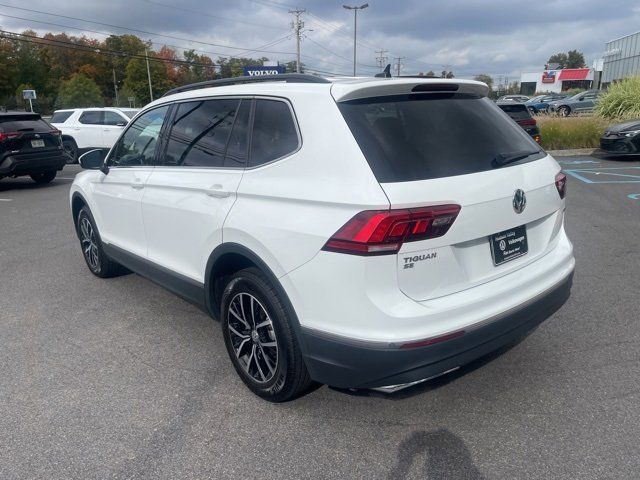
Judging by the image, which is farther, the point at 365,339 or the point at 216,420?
the point at 216,420

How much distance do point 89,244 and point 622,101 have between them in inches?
768

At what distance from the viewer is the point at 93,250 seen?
18.1 feet

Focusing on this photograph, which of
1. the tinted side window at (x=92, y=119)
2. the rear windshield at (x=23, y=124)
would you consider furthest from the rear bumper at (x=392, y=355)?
the tinted side window at (x=92, y=119)

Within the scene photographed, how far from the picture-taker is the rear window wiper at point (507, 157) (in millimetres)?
2829

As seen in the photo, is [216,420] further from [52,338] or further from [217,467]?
[52,338]

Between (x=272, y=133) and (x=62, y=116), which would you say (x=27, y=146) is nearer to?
(x=62, y=116)

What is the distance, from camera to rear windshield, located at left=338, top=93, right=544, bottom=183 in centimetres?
250

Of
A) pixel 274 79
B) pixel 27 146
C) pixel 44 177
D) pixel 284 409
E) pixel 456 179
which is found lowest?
pixel 44 177

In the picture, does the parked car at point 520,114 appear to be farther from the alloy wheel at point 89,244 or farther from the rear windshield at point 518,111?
the alloy wheel at point 89,244

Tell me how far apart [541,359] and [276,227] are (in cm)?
214

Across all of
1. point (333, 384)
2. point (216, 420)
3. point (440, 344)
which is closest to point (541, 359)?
point (440, 344)

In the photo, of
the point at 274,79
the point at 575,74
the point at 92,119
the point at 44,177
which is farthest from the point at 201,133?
the point at 575,74

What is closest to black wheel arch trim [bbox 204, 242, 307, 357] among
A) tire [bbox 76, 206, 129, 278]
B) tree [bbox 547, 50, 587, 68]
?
tire [bbox 76, 206, 129, 278]

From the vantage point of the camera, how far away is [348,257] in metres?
2.38
